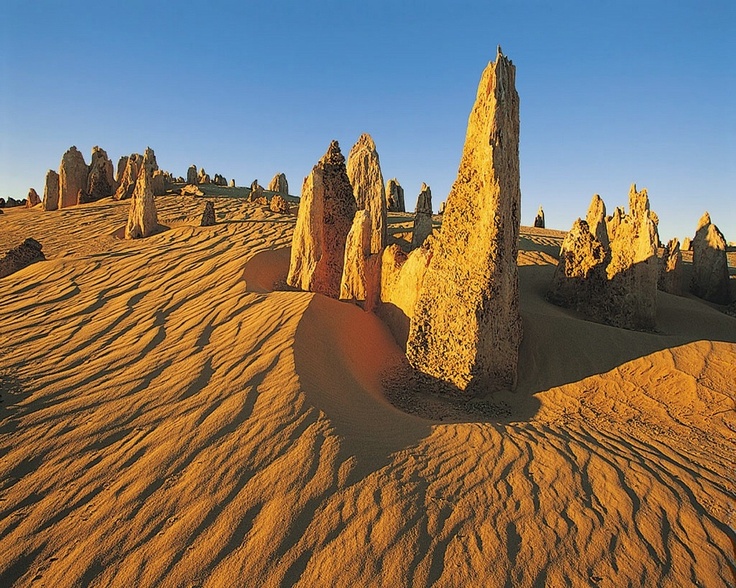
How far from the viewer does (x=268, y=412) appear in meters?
4.26

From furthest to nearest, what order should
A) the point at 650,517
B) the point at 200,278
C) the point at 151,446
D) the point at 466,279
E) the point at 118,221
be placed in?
the point at 118,221
the point at 200,278
the point at 466,279
the point at 151,446
the point at 650,517

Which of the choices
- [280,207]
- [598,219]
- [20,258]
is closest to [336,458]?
[20,258]

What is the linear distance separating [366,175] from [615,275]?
226 inches

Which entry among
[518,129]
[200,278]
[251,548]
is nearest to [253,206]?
[200,278]

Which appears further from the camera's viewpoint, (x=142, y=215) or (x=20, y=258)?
(x=142, y=215)

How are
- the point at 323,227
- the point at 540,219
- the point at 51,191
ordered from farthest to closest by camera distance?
the point at 540,219 → the point at 51,191 → the point at 323,227

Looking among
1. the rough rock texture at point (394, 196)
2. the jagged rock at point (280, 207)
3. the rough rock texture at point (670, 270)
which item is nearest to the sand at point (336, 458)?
the rough rock texture at point (670, 270)

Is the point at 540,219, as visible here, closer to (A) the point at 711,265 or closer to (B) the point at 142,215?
(A) the point at 711,265

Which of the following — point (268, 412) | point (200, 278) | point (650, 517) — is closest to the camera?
point (650, 517)

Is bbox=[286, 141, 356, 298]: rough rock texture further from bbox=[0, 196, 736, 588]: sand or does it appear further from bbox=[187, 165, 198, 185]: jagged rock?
bbox=[187, 165, 198, 185]: jagged rock

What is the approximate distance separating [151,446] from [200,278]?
5782mm

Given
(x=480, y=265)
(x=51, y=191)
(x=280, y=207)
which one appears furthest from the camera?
(x=51, y=191)

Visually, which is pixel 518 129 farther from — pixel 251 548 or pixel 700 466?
pixel 251 548

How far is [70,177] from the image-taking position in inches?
792
